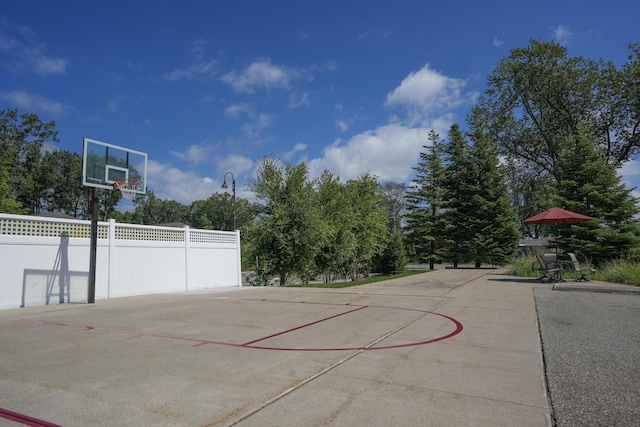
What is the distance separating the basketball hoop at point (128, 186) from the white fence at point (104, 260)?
978mm

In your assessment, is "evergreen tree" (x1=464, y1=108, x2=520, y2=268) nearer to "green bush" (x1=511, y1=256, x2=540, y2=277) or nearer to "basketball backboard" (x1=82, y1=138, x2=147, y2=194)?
"green bush" (x1=511, y1=256, x2=540, y2=277)

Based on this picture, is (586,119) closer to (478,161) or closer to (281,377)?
(478,161)

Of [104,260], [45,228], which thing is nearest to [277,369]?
[45,228]

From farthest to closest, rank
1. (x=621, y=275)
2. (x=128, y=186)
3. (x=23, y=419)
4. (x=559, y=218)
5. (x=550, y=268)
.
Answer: (x=559, y=218) < (x=550, y=268) < (x=621, y=275) < (x=128, y=186) < (x=23, y=419)

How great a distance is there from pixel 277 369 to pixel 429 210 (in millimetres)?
27589

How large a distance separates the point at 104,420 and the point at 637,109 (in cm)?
3402

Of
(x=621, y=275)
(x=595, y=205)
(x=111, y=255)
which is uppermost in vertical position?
(x=595, y=205)

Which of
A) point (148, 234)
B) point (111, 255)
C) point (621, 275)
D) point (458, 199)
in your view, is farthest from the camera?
point (458, 199)

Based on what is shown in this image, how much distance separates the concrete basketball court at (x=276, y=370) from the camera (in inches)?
120

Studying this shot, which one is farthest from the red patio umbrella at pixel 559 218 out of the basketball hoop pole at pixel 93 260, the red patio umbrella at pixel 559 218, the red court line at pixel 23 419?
the red court line at pixel 23 419

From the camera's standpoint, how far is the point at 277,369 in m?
4.19

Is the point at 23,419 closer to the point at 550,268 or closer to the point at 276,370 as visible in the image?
the point at 276,370

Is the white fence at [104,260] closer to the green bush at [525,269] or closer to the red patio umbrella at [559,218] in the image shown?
the red patio umbrella at [559,218]

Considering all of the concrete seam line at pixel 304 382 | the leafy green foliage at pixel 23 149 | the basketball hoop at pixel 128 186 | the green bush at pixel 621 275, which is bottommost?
the concrete seam line at pixel 304 382
